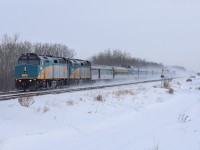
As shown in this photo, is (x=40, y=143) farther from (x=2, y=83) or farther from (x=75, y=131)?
(x=2, y=83)

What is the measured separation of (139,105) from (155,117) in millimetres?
3022

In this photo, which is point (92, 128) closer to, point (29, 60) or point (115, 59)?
point (29, 60)

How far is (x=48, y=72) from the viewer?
3059 cm

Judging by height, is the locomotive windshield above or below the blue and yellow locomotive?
above

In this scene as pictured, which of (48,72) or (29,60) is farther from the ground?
(29,60)

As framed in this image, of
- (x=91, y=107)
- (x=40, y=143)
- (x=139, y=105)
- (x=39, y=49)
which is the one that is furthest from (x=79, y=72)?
(x=39, y=49)

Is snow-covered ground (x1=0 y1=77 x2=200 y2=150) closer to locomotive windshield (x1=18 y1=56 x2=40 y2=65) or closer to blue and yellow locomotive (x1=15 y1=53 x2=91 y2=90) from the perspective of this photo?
blue and yellow locomotive (x1=15 y1=53 x2=91 y2=90)

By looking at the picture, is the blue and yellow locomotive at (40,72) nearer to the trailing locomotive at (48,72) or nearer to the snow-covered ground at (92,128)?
the trailing locomotive at (48,72)

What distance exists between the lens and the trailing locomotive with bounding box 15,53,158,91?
28766mm

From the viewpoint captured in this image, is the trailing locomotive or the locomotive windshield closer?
the trailing locomotive

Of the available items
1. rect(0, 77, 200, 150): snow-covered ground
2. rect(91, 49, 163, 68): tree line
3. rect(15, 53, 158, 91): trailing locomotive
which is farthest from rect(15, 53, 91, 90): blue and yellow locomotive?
rect(91, 49, 163, 68): tree line

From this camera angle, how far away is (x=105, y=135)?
10.7 meters

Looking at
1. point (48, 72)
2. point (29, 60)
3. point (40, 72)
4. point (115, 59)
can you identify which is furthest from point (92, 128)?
point (115, 59)

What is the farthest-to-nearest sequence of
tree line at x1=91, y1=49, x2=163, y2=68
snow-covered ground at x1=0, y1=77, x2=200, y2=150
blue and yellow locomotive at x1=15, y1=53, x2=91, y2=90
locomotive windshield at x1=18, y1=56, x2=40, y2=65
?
tree line at x1=91, y1=49, x2=163, y2=68
locomotive windshield at x1=18, y1=56, x2=40, y2=65
blue and yellow locomotive at x1=15, y1=53, x2=91, y2=90
snow-covered ground at x1=0, y1=77, x2=200, y2=150
